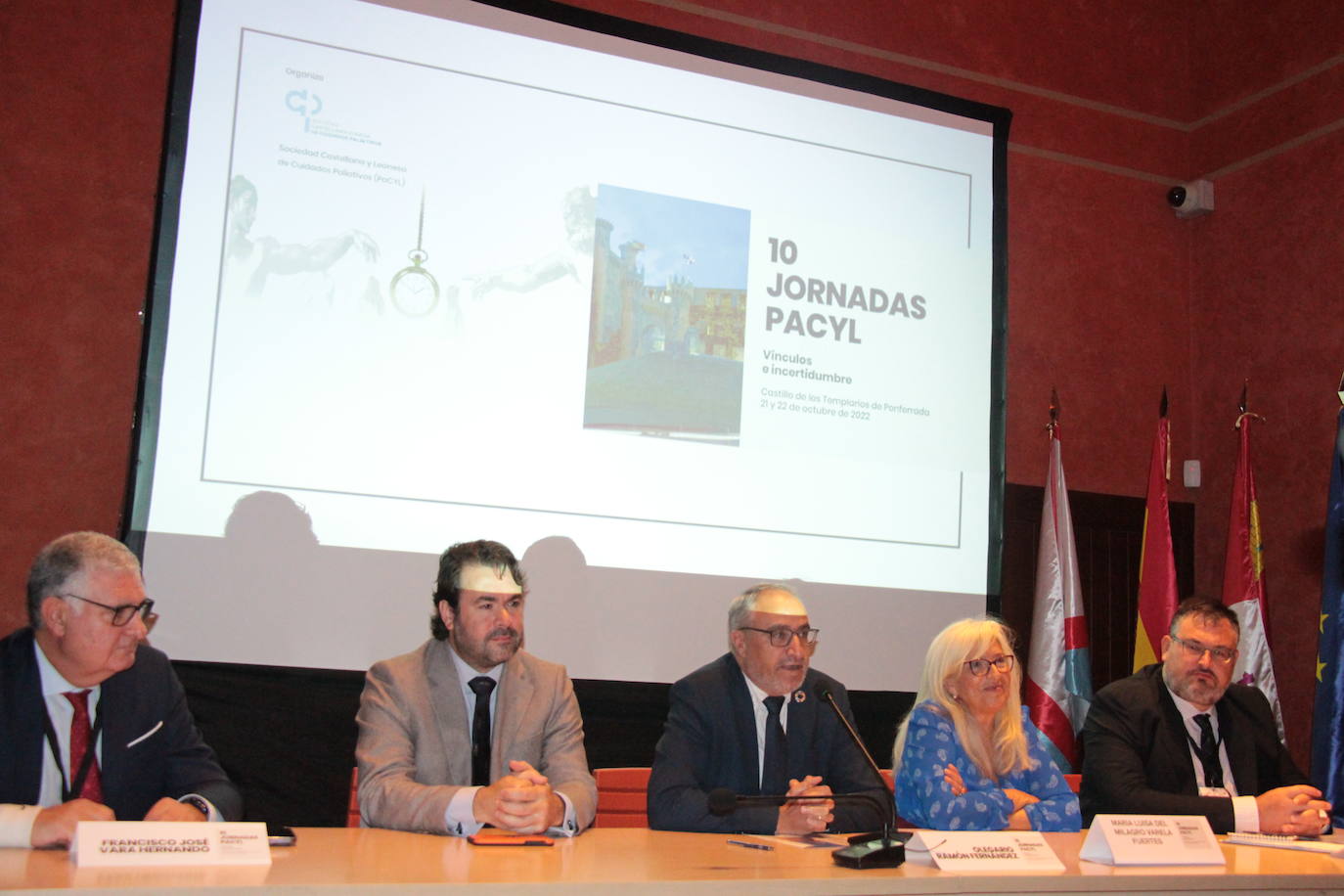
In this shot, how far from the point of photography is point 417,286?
3791mm

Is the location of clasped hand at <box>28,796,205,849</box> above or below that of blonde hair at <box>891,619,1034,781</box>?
below

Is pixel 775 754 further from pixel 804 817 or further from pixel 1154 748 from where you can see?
pixel 1154 748

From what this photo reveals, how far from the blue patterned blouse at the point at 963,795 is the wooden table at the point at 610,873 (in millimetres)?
275

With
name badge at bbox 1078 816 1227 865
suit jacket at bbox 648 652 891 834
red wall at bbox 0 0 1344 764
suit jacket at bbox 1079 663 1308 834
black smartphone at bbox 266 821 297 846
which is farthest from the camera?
red wall at bbox 0 0 1344 764

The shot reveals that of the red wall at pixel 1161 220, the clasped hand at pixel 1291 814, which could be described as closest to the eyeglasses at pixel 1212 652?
the clasped hand at pixel 1291 814

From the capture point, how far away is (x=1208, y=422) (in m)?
5.35

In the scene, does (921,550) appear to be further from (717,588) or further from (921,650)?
(717,588)

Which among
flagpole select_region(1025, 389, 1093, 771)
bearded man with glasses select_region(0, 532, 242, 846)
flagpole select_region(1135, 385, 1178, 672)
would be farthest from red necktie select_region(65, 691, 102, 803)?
flagpole select_region(1135, 385, 1178, 672)

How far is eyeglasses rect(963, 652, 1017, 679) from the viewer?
113 inches

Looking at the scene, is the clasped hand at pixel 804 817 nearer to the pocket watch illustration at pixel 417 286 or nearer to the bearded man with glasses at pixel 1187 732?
the bearded man with glasses at pixel 1187 732

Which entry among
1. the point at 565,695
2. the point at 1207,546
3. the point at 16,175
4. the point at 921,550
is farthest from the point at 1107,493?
the point at 16,175

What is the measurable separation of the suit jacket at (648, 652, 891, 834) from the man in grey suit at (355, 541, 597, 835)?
193mm

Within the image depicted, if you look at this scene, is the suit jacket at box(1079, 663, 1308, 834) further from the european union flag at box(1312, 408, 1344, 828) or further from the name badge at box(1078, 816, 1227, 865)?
the european union flag at box(1312, 408, 1344, 828)

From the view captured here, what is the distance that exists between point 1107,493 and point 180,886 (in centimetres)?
447
